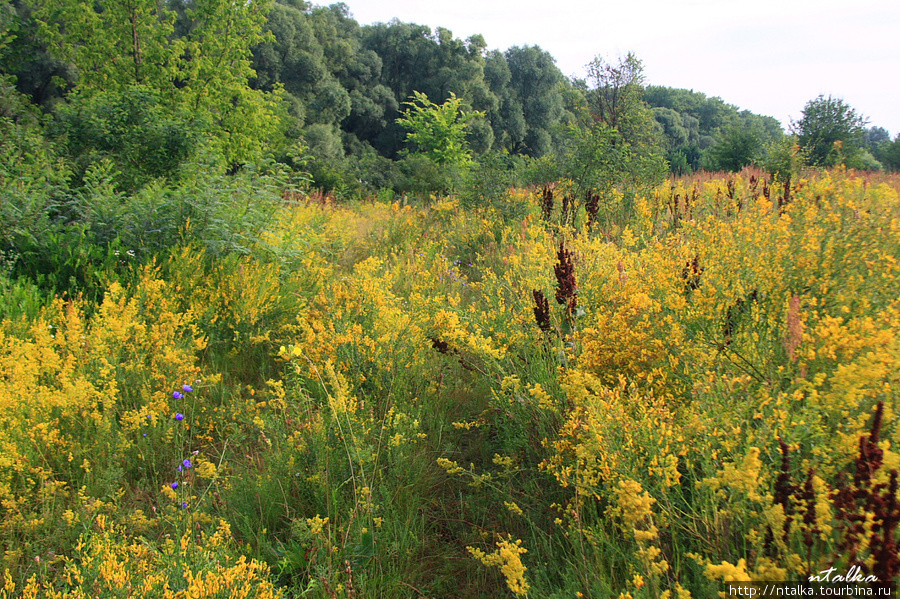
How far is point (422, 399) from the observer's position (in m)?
2.81

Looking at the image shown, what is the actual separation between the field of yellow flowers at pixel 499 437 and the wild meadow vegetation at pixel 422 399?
2cm

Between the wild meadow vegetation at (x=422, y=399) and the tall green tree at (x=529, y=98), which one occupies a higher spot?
the tall green tree at (x=529, y=98)

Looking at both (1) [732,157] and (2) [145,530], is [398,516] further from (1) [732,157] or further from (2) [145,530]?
(1) [732,157]

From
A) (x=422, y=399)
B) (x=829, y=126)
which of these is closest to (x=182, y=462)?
(x=422, y=399)

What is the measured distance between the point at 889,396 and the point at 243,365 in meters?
3.41

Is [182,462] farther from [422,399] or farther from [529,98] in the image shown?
[529,98]

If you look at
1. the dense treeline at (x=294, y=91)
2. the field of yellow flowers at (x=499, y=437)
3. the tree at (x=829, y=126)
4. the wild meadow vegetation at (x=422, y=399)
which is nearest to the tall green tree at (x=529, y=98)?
the dense treeline at (x=294, y=91)

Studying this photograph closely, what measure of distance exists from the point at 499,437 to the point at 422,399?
2.02 feet

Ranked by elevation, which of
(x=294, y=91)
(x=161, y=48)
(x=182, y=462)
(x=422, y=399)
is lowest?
(x=182, y=462)

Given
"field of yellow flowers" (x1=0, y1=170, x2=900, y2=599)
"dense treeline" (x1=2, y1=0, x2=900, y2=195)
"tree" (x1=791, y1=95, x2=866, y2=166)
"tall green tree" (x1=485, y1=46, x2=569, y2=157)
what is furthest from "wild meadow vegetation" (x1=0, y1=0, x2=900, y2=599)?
"tall green tree" (x1=485, y1=46, x2=569, y2=157)

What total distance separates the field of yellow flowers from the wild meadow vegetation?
0.06 ft

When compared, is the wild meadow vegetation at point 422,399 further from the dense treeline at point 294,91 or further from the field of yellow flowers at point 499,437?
the dense treeline at point 294,91

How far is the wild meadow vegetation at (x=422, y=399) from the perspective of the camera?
1.39 meters

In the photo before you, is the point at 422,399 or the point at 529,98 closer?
the point at 422,399
